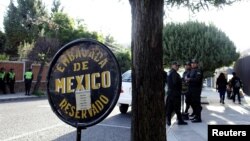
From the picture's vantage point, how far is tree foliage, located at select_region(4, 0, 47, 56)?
42031mm

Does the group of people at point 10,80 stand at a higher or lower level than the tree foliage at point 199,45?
lower

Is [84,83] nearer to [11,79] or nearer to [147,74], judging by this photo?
[147,74]

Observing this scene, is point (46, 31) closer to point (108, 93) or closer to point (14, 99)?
point (14, 99)

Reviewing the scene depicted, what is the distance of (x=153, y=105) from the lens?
320 cm

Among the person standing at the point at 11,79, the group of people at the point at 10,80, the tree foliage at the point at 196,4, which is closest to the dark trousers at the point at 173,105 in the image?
the tree foliage at the point at 196,4

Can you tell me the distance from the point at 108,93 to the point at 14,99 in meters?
18.7

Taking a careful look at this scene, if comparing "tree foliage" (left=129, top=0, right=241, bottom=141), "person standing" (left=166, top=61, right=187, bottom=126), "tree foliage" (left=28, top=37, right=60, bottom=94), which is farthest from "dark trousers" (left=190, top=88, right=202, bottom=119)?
"tree foliage" (left=28, top=37, right=60, bottom=94)

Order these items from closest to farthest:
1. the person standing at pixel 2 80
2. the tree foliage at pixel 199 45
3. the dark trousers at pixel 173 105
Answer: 1. the dark trousers at pixel 173 105
2. the tree foliage at pixel 199 45
3. the person standing at pixel 2 80

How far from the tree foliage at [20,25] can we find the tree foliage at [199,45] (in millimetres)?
23470

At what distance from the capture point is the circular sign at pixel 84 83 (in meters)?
2.60

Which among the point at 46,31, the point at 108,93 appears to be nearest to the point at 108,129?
the point at 108,93

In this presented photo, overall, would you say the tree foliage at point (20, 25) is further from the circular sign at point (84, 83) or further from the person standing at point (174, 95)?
the circular sign at point (84, 83)

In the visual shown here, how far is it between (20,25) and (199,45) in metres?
26.7

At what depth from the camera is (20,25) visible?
4247cm
